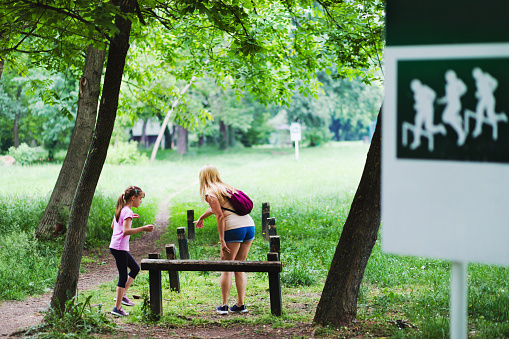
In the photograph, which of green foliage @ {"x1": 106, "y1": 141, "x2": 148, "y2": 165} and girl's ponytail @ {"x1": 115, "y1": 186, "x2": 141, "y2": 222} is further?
green foliage @ {"x1": 106, "y1": 141, "x2": 148, "y2": 165}

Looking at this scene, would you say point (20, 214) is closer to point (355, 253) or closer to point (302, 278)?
point (302, 278)

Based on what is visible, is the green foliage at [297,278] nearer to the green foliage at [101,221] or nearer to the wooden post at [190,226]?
the wooden post at [190,226]

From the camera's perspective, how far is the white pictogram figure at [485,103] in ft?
8.66

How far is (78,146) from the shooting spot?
1299 centimetres

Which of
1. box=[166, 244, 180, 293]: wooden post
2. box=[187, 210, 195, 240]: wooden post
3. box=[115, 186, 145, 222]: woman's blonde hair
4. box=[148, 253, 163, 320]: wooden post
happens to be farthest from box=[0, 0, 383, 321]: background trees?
box=[187, 210, 195, 240]: wooden post

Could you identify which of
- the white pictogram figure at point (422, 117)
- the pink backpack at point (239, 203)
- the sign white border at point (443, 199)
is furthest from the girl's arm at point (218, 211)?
the white pictogram figure at point (422, 117)

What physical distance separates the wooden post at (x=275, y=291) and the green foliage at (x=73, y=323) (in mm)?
2073

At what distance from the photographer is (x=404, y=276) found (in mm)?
8594

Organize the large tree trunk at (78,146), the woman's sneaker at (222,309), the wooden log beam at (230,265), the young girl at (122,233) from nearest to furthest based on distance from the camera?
1. the wooden log beam at (230,265)
2. the young girl at (122,233)
3. the woman's sneaker at (222,309)
4. the large tree trunk at (78,146)

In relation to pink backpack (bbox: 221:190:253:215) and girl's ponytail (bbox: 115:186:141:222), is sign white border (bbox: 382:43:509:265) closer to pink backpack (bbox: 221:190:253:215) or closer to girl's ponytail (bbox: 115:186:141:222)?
pink backpack (bbox: 221:190:253:215)

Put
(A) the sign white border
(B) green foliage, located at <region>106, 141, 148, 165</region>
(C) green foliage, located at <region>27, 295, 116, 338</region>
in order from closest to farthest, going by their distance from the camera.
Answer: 1. (A) the sign white border
2. (C) green foliage, located at <region>27, 295, 116, 338</region>
3. (B) green foliage, located at <region>106, 141, 148, 165</region>

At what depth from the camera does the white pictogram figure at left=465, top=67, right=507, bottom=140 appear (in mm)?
2641

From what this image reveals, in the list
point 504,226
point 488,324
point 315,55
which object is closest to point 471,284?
point 488,324

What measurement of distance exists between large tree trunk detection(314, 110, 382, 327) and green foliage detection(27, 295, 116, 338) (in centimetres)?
260
